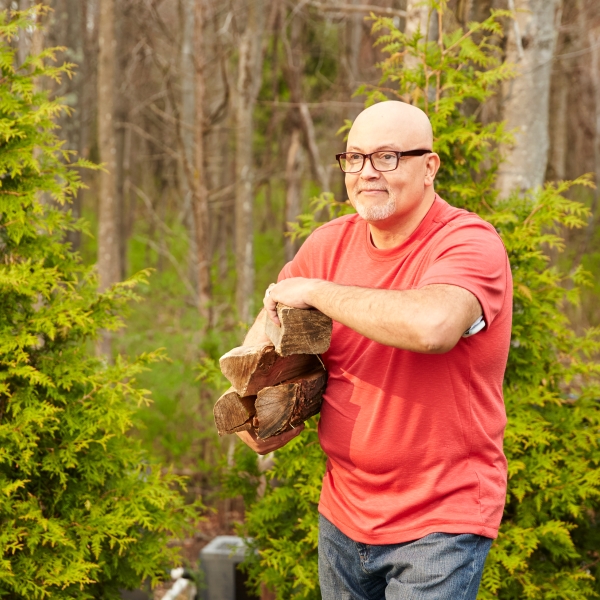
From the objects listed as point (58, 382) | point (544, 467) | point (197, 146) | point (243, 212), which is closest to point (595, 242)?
point (243, 212)

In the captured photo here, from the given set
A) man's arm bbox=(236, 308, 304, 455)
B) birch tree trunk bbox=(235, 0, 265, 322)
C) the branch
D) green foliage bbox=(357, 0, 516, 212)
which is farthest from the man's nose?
birch tree trunk bbox=(235, 0, 265, 322)

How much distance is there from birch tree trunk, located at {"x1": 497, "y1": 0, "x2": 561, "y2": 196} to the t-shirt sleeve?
11.5 feet

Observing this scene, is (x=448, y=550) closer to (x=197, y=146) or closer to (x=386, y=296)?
(x=386, y=296)

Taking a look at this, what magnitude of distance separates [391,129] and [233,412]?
3.58 feet

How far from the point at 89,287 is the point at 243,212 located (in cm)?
578

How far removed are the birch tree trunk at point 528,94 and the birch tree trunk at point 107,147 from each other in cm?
478

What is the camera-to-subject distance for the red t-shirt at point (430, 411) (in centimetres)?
219

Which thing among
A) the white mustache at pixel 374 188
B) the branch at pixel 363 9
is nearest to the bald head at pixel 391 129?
the white mustache at pixel 374 188

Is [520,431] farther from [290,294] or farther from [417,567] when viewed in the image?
[290,294]

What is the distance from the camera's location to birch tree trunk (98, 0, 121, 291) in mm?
8688

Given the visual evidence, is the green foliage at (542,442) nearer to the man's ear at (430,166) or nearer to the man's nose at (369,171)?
the man's ear at (430,166)

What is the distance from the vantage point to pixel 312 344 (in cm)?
236

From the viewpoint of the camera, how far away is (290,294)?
7.70ft

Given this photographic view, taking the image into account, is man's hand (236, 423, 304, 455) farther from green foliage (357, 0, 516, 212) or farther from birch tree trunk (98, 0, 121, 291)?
birch tree trunk (98, 0, 121, 291)
